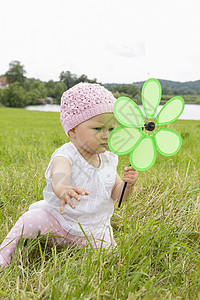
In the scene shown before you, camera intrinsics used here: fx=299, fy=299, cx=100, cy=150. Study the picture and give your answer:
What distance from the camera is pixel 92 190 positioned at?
5.57 ft

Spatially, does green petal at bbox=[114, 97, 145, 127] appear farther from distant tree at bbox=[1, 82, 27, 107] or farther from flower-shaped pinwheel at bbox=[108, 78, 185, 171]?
distant tree at bbox=[1, 82, 27, 107]

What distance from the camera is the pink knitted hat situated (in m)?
1.49

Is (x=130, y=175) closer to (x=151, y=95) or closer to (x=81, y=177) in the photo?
(x=81, y=177)

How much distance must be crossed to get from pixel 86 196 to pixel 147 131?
21.0 inches

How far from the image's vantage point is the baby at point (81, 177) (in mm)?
1502

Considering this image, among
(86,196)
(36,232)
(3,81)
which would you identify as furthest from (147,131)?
(3,81)

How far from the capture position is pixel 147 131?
4.75 feet

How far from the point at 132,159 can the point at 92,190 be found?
0.38 meters

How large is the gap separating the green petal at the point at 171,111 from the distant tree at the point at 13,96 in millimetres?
30726

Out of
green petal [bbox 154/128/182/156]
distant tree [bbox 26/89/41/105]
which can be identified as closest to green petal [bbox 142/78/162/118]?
green petal [bbox 154/128/182/156]

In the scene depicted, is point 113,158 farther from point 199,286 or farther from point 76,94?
point 199,286

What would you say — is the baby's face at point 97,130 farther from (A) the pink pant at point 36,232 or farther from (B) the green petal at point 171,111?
(A) the pink pant at point 36,232

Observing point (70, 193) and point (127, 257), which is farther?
point (127, 257)

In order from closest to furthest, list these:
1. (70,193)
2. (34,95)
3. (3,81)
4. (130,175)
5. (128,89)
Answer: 1. (70,193)
2. (130,175)
3. (128,89)
4. (34,95)
5. (3,81)
